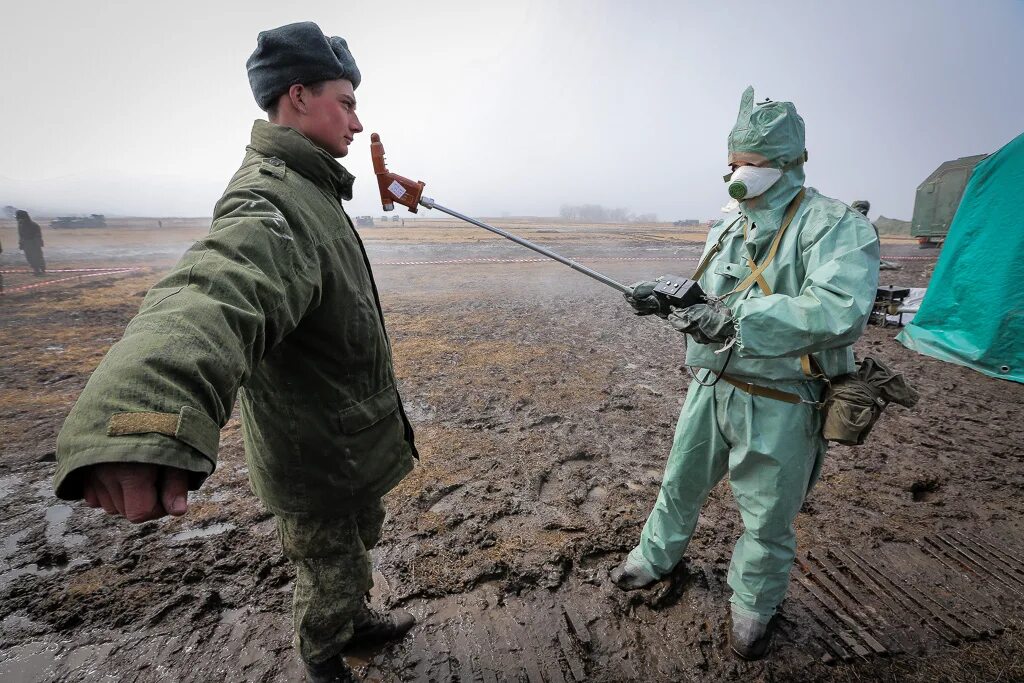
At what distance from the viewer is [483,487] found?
121 inches

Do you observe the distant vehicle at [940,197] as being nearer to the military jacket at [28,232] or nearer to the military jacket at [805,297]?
the military jacket at [805,297]

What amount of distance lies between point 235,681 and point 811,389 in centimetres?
254

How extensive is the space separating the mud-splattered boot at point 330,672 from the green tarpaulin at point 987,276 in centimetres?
652

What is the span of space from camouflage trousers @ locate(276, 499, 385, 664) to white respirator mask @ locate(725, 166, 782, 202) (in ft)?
6.27

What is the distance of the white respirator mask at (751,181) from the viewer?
189 centimetres

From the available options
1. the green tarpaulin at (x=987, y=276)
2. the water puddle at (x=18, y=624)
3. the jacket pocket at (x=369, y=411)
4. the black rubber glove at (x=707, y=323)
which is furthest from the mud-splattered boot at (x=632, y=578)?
the green tarpaulin at (x=987, y=276)

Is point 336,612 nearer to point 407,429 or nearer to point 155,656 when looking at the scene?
point 407,429

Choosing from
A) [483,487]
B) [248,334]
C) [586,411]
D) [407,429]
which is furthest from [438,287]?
[248,334]

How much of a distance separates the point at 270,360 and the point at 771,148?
1.94m

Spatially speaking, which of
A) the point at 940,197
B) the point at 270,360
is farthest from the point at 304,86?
the point at 940,197

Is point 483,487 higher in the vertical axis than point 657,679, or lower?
higher

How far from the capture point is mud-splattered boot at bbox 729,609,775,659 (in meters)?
1.99

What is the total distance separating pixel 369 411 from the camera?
154 cm

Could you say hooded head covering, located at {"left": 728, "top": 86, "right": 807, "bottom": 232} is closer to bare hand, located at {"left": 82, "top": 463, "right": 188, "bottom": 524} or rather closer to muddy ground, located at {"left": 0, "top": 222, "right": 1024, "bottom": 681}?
muddy ground, located at {"left": 0, "top": 222, "right": 1024, "bottom": 681}
